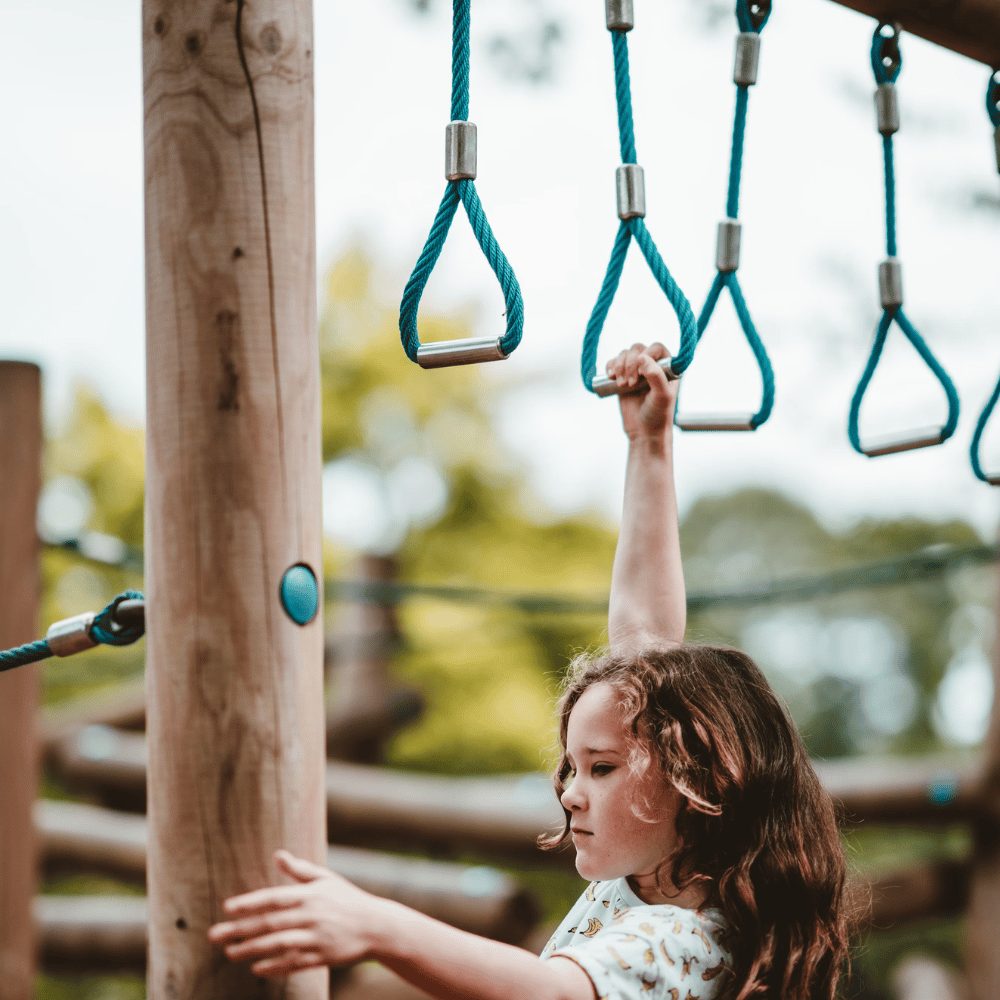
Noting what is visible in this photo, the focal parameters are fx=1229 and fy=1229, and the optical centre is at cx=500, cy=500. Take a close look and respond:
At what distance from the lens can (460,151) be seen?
1.08m

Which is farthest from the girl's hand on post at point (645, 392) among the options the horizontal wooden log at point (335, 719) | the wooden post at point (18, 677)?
the horizontal wooden log at point (335, 719)

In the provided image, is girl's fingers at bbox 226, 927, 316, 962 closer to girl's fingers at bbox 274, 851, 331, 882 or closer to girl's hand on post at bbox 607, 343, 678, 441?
girl's fingers at bbox 274, 851, 331, 882

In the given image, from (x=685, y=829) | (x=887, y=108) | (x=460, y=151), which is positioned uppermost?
(x=887, y=108)

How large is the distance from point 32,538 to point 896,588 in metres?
11.9

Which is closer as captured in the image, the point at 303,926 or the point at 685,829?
the point at 303,926

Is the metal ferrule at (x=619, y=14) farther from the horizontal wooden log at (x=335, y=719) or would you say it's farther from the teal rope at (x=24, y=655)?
the horizontal wooden log at (x=335, y=719)

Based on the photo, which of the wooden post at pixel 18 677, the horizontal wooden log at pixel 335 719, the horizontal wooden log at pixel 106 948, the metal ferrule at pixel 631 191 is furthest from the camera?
the horizontal wooden log at pixel 335 719

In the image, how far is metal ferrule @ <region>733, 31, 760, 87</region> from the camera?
53.4 inches

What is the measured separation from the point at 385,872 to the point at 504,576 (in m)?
7.27

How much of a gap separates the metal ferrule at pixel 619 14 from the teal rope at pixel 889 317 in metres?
0.36

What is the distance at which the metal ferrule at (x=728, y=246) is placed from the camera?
1391 millimetres

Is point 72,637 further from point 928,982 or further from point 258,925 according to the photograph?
point 928,982

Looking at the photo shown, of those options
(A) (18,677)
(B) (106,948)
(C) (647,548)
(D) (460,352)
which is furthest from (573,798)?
(B) (106,948)

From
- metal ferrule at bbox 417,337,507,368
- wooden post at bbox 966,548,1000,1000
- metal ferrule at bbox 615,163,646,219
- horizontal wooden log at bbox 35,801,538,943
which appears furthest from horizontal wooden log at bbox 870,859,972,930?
metal ferrule at bbox 417,337,507,368
